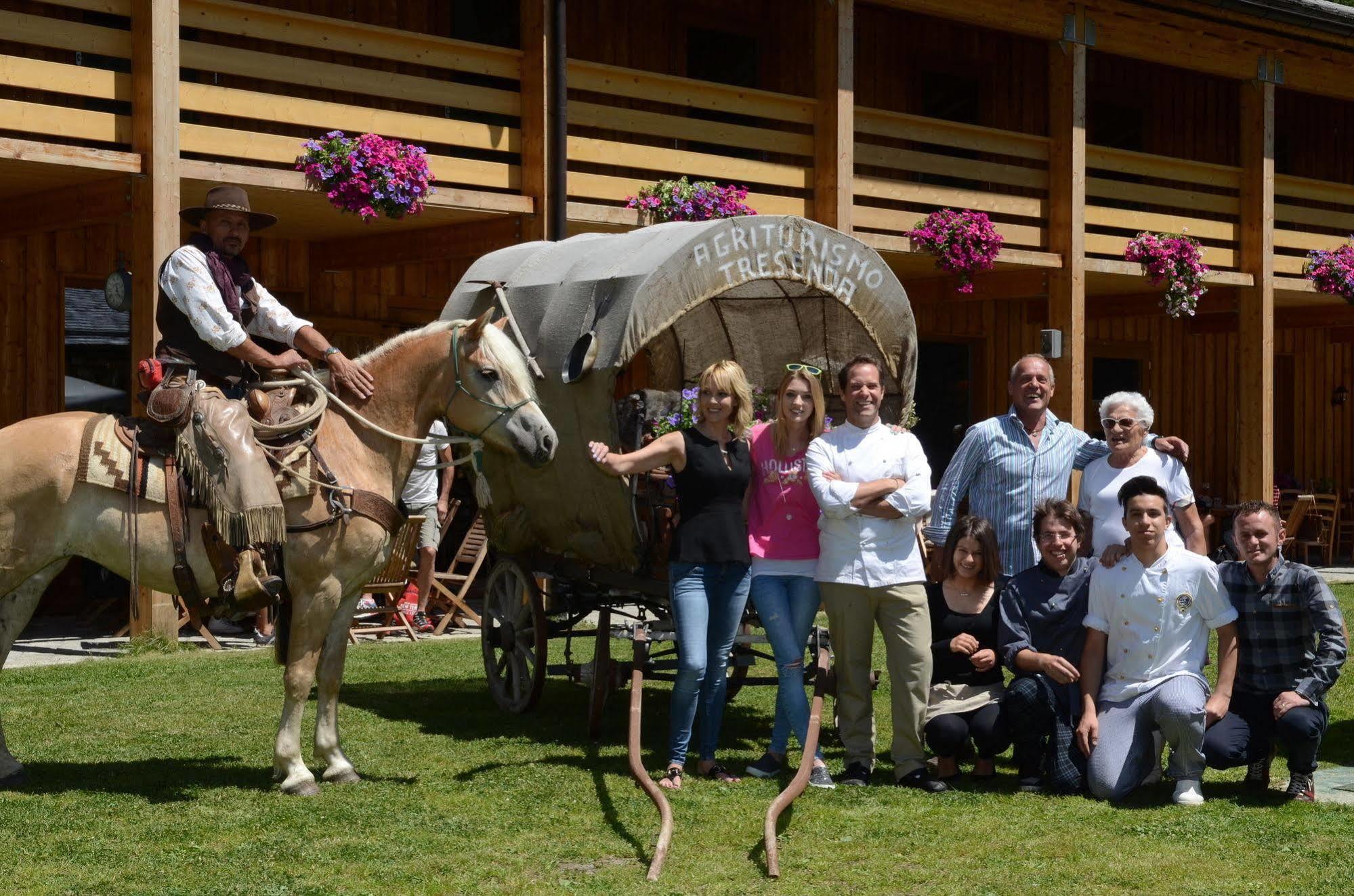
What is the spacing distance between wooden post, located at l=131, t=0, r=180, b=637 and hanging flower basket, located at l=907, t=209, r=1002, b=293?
23.1 ft

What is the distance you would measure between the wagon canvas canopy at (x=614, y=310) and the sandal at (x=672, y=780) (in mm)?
1273

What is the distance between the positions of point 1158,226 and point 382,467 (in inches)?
487

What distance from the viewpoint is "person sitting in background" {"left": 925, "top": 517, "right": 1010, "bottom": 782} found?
6.93 m

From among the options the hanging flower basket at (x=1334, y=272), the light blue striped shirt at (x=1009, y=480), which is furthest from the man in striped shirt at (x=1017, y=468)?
the hanging flower basket at (x=1334, y=272)

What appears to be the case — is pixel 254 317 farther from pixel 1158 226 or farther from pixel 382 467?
pixel 1158 226

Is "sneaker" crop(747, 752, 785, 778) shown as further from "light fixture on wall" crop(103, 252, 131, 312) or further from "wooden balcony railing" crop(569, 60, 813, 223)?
"light fixture on wall" crop(103, 252, 131, 312)

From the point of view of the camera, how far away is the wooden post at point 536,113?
1293cm

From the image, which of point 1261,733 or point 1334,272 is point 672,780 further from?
point 1334,272

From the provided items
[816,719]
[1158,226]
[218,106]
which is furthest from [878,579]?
[1158,226]

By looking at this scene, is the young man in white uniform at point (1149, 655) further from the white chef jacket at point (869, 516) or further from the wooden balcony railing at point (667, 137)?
the wooden balcony railing at point (667, 137)

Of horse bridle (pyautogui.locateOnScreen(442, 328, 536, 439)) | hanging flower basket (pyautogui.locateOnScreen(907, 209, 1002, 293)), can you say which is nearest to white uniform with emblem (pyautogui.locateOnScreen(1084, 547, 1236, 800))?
horse bridle (pyautogui.locateOnScreen(442, 328, 536, 439))

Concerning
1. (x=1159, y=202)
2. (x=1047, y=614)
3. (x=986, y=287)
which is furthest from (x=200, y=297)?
(x=1159, y=202)

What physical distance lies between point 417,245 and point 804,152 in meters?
3.68

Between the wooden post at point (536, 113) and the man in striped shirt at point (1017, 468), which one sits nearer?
the man in striped shirt at point (1017, 468)
